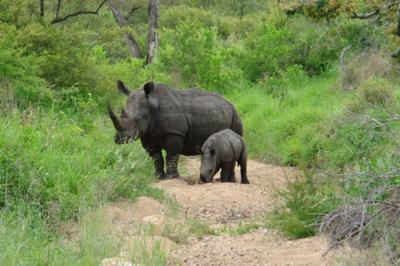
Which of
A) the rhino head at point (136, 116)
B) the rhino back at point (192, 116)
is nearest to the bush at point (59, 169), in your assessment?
the rhino head at point (136, 116)

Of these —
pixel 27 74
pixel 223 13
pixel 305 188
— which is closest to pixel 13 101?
pixel 27 74

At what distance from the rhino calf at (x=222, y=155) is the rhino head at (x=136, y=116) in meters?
1.00

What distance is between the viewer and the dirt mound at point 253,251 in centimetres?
691

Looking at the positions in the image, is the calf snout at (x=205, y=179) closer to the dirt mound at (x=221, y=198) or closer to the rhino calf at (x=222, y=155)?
the rhino calf at (x=222, y=155)

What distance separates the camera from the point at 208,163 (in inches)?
480

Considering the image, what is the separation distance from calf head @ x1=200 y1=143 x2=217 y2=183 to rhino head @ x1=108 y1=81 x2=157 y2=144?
1.04 metres

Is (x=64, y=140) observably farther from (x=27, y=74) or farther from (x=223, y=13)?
(x=223, y=13)

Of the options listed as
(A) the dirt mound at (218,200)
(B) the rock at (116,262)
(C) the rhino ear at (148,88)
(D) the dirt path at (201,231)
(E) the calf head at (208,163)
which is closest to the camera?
(B) the rock at (116,262)

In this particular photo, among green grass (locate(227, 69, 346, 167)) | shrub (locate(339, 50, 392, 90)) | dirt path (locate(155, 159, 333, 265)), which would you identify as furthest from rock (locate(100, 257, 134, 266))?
shrub (locate(339, 50, 392, 90))

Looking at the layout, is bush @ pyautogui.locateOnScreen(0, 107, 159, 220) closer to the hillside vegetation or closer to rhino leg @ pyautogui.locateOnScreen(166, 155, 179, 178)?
the hillside vegetation

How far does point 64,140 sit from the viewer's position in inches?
386

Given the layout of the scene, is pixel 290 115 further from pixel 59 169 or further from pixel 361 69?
pixel 59 169

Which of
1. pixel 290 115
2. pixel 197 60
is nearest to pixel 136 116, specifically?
pixel 290 115

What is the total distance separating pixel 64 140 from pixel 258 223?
2.59 metres
